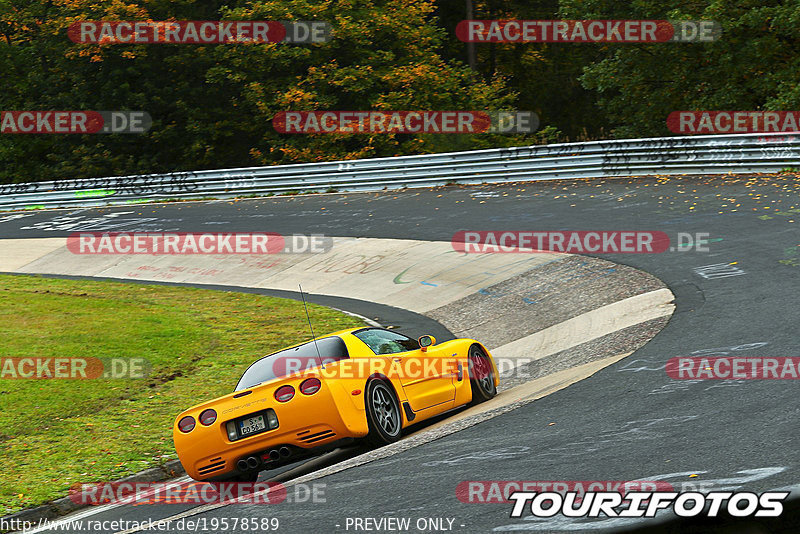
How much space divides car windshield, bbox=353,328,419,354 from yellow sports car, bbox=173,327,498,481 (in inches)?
3.0

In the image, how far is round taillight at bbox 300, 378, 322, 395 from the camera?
7730 millimetres

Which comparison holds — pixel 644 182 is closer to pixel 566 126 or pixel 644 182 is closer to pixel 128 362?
pixel 128 362

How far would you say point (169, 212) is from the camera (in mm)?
26453

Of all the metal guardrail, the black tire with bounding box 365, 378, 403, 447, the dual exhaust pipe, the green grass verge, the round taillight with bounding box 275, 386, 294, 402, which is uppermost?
the metal guardrail

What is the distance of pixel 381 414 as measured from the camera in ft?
26.8

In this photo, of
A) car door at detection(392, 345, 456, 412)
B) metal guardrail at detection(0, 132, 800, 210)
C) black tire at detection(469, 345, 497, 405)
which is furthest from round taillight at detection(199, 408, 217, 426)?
metal guardrail at detection(0, 132, 800, 210)

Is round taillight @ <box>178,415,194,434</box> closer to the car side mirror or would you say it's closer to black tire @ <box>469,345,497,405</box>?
the car side mirror

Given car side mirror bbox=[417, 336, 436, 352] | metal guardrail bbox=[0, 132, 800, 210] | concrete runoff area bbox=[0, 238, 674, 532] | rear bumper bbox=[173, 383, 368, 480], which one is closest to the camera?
rear bumper bbox=[173, 383, 368, 480]

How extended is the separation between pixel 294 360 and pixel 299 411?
0.87m

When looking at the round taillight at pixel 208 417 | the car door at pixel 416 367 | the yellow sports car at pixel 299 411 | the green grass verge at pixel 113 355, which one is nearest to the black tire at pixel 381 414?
the yellow sports car at pixel 299 411

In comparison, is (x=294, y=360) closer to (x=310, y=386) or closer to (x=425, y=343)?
(x=310, y=386)

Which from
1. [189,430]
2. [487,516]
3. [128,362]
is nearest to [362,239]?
[128,362]

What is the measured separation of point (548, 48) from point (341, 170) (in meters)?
22.3

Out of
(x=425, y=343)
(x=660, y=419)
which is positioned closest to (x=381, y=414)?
(x=425, y=343)
